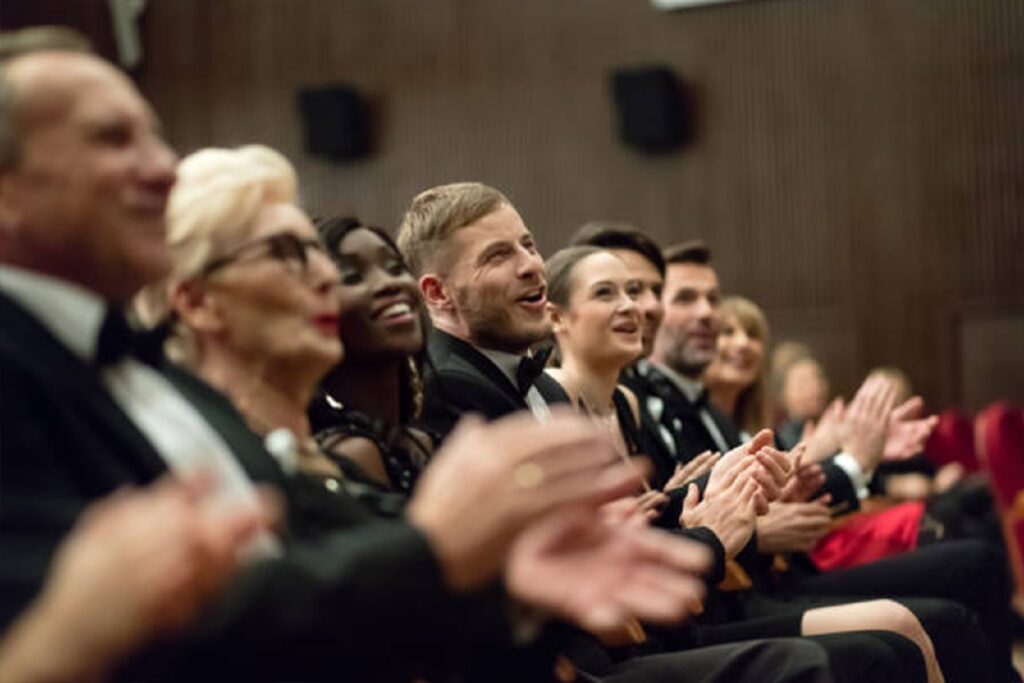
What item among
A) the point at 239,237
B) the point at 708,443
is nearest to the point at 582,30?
the point at 708,443

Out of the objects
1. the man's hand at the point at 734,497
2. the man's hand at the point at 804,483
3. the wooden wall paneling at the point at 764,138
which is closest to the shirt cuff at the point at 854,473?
the man's hand at the point at 804,483

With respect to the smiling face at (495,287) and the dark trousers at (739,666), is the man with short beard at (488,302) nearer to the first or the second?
the smiling face at (495,287)

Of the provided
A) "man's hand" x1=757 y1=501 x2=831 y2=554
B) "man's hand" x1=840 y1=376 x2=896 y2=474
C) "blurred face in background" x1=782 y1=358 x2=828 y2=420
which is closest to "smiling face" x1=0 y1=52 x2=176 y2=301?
"man's hand" x1=757 y1=501 x2=831 y2=554

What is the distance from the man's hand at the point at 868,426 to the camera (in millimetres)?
4078

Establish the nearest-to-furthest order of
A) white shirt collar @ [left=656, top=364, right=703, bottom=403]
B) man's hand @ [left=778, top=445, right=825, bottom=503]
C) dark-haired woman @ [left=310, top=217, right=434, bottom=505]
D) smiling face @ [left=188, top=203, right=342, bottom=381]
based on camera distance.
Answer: smiling face @ [left=188, top=203, right=342, bottom=381] → dark-haired woman @ [left=310, top=217, right=434, bottom=505] → man's hand @ [left=778, top=445, right=825, bottom=503] → white shirt collar @ [left=656, top=364, right=703, bottom=403]

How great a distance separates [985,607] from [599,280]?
1.37 m

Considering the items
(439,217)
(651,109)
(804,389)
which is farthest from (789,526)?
(651,109)

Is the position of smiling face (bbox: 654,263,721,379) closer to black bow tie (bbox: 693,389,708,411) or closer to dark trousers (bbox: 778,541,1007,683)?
black bow tie (bbox: 693,389,708,411)

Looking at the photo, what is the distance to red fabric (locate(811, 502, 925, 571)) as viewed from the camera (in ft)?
14.8

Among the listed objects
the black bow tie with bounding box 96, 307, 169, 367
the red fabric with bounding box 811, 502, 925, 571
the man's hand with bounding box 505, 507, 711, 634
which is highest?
the black bow tie with bounding box 96, 307, 169, 367

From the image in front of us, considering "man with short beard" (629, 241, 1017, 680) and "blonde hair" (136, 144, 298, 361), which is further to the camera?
"man with short beard" (629, 241, 1017, 680)

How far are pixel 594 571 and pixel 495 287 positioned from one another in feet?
5.54

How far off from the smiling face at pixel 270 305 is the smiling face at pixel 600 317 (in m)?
1.71

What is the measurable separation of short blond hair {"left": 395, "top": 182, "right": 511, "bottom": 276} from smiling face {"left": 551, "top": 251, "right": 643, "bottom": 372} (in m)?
0.48
